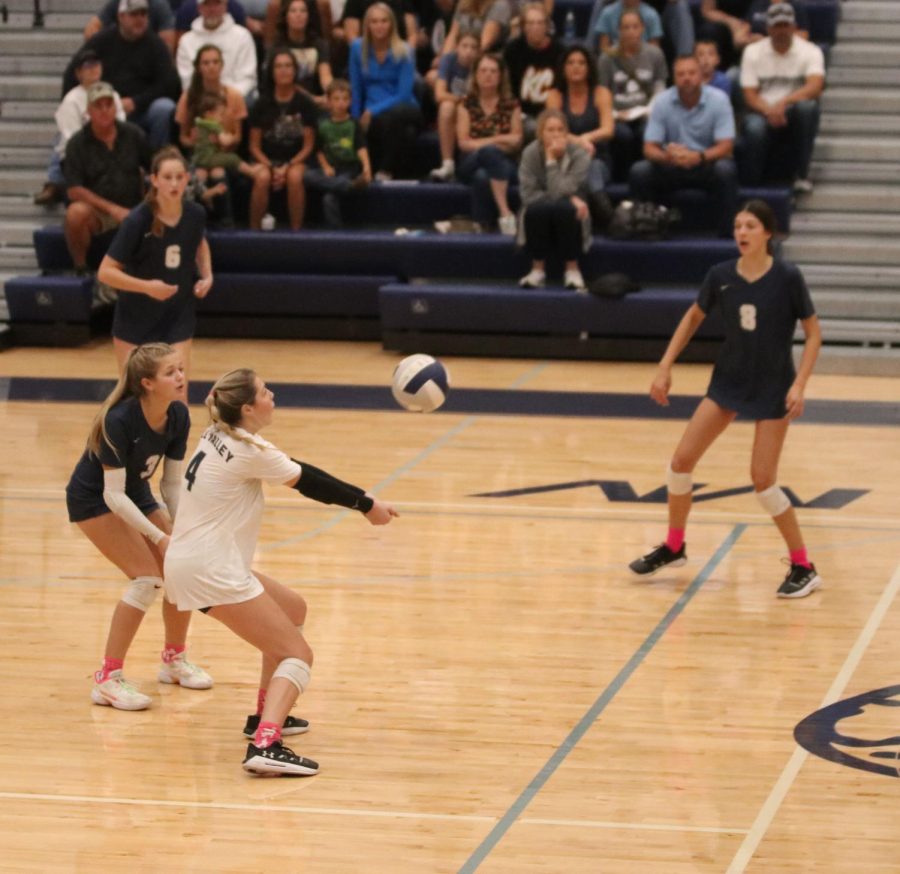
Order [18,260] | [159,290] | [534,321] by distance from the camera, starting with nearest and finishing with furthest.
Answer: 1. [159,290]
2. [534,321]
3. [18,260]

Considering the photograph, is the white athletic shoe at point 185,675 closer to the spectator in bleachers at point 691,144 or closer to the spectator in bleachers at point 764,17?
the spectator in bleachers at point 691,144

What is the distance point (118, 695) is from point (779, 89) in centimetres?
1015

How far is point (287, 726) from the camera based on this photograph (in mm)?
6230

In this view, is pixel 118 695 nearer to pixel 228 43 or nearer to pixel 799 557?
pixel 799 557

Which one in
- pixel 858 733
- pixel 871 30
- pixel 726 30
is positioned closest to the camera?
pixel 858 733

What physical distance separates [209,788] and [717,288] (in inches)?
139

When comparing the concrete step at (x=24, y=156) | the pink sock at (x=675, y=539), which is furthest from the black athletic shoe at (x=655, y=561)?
the concrete step at (x=24, y=156)

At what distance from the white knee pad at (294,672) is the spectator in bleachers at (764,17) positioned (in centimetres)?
1082

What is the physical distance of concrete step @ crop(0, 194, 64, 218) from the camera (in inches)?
623

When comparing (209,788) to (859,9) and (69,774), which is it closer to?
(69,774)

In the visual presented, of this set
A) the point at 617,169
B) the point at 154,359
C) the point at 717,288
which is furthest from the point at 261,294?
the point at 154,359

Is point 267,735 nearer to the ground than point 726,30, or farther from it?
nearer to the ground

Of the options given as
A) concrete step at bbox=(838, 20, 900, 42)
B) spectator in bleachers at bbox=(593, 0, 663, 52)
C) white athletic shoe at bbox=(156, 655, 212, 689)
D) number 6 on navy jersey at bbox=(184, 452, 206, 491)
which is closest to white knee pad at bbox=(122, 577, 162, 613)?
white athletic shoe at bbox=(156, 655, 212, 689)

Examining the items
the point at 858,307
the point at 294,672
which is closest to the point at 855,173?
the point at 858,307
